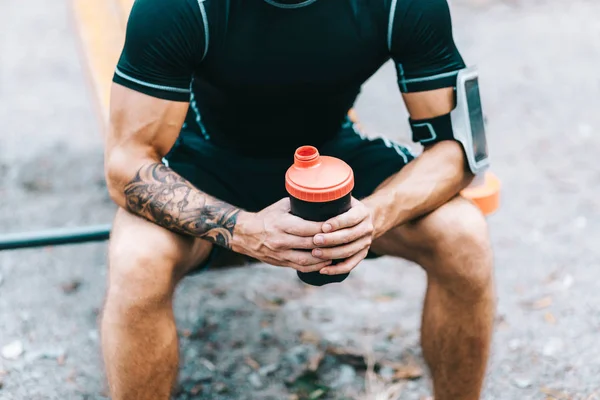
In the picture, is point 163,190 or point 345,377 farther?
point 345,377

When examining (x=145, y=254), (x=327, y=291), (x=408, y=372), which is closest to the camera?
(x=145, y=254)

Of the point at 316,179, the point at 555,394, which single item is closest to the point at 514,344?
the point at 555,394

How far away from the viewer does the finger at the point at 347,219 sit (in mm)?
1688

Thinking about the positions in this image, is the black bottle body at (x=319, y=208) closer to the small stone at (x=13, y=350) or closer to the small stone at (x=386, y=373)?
the small stone at (x=386, y=373)

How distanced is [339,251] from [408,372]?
930 millimetres

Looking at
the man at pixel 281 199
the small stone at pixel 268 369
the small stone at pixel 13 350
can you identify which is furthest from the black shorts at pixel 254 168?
the small stone at pixel 13 350

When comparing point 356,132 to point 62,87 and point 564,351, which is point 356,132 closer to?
point 564,351

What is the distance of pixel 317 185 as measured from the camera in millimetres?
1595

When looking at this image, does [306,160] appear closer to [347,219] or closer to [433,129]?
[347,219]

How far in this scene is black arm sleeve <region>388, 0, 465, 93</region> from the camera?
75.7 inches

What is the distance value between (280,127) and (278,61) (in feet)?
0.92

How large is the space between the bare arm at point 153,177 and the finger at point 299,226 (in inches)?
7.5

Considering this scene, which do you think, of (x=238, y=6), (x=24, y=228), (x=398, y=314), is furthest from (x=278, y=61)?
(x=24, y=228)

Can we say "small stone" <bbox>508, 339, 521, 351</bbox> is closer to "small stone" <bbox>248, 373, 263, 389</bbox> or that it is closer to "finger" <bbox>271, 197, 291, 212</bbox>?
"small stone" <bbox>248, 373, 263, 389</bbox>
